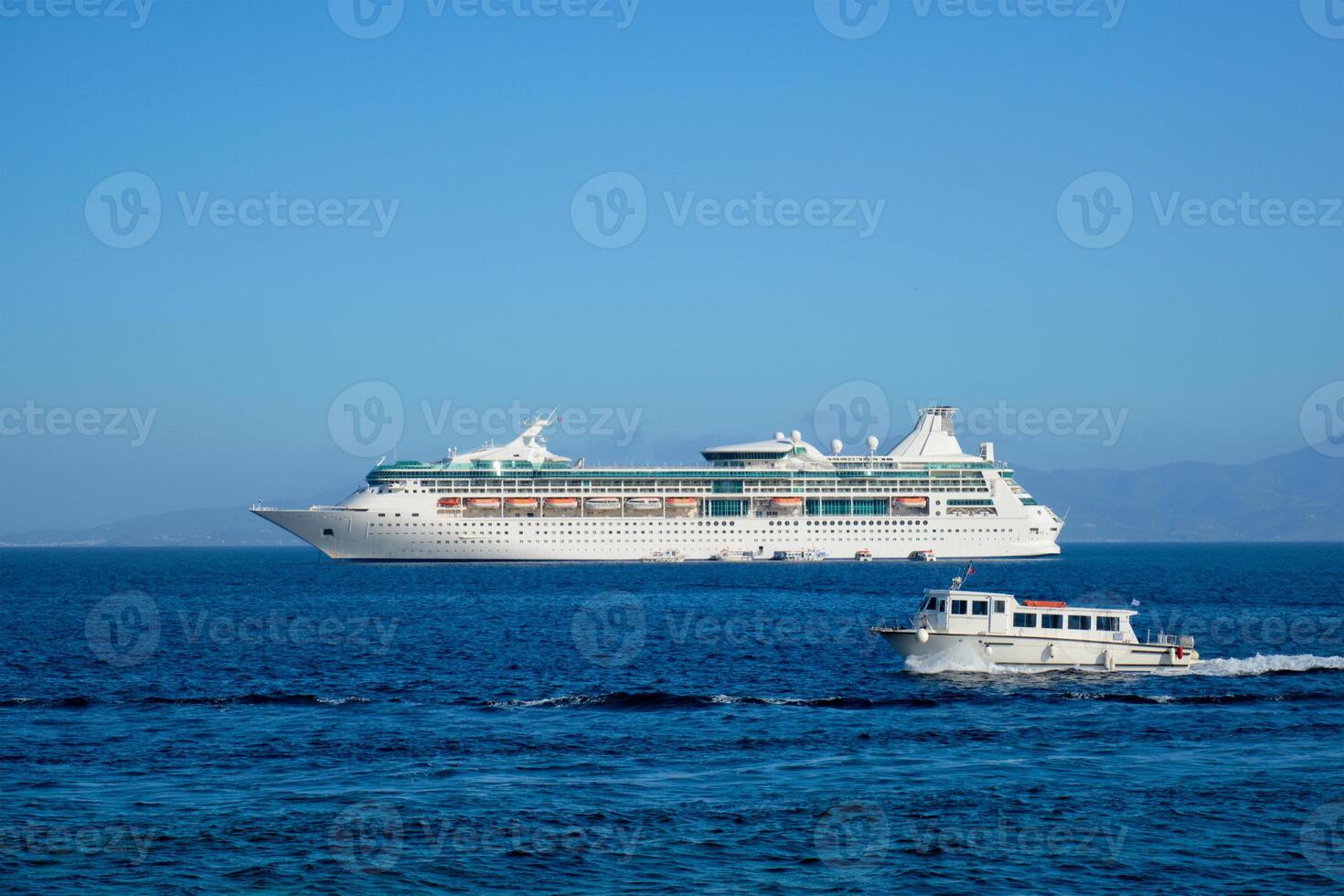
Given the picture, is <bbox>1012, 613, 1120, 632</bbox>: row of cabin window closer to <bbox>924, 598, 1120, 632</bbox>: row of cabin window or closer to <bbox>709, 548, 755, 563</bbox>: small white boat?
<bbox>924, 598, 1120, 632</bbox>: row of cabin window

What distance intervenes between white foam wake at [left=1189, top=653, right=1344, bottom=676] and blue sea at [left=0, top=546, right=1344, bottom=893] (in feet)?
0.45

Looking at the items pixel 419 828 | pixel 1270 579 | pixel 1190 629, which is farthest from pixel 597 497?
pixel 419 828

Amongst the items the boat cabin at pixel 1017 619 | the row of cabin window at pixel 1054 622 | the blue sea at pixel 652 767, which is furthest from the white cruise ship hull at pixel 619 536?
the row of cabin window at pixel 1054 622

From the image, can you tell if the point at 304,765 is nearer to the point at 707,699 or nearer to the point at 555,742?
the point at 555,742

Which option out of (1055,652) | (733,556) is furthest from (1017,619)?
(733,556)

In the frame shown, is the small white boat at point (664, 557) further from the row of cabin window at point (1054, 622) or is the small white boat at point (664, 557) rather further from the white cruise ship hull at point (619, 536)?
the row of cabin window at point (1054, 622)

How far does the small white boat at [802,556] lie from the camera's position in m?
129

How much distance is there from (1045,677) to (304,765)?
908 inches

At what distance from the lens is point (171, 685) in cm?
4384

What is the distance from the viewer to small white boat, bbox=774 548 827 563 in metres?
129

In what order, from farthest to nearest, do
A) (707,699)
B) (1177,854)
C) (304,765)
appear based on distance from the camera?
(707,699), (304,765), (1177,854)

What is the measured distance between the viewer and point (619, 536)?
12681 cm

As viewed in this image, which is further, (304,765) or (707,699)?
(707,699)

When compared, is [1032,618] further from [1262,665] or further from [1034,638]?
[1262,665]
